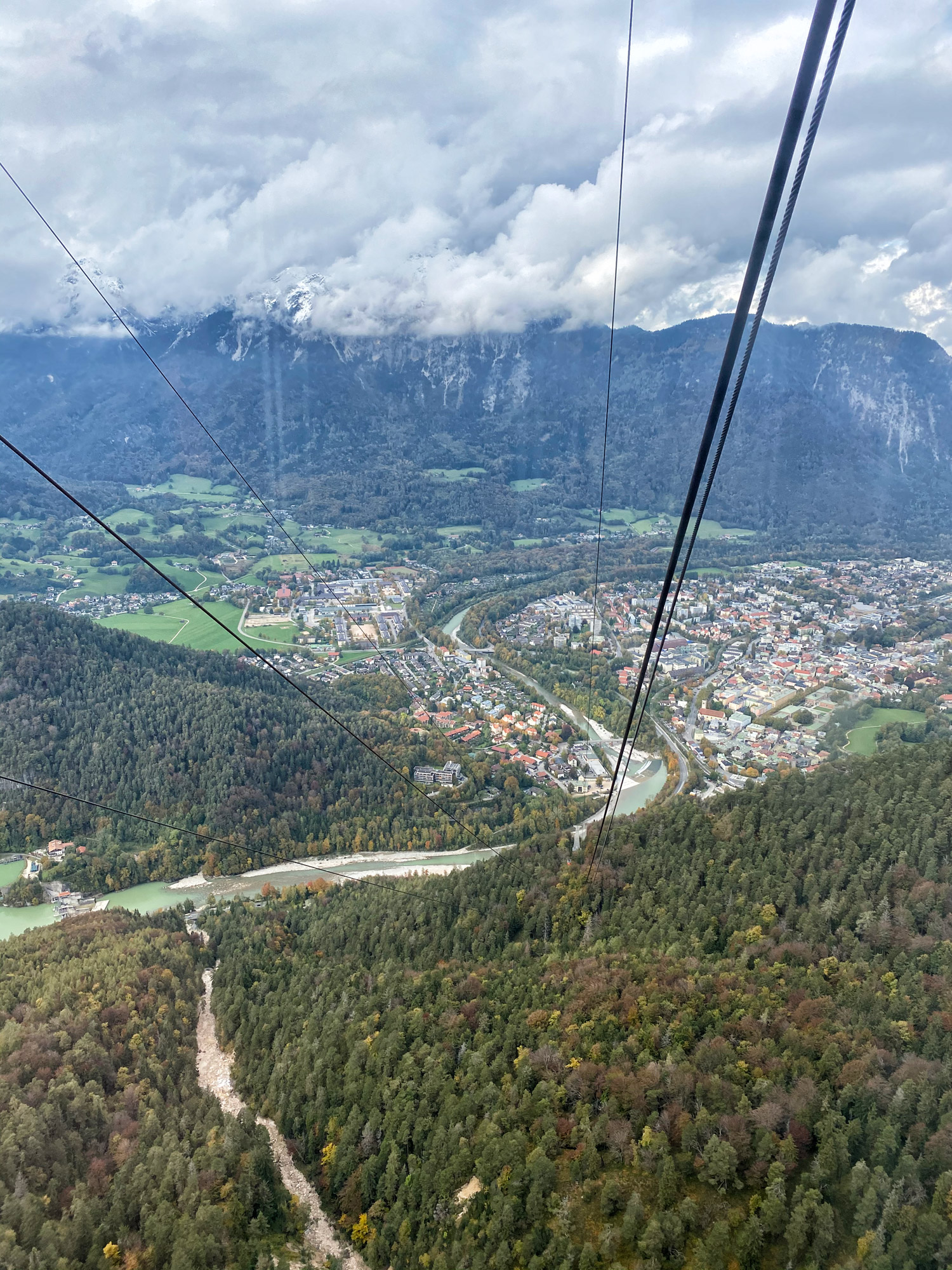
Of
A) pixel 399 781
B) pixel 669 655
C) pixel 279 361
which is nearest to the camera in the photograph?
pixel 399 781

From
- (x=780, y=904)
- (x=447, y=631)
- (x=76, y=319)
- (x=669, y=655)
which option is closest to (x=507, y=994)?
(x=780, y=904)

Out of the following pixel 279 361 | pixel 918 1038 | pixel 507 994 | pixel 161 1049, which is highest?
→ pixel 279 361

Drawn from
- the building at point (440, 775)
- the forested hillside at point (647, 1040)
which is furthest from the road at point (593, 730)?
the forested hillside at point (647, 1040)

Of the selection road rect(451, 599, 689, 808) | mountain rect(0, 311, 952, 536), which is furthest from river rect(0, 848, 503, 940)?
mountain rect(0, 311, 952, 536)

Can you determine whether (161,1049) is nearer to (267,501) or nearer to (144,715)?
(144,715)

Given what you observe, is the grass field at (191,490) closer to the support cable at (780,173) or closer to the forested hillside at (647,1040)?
the forested hillside at (647,1040)
